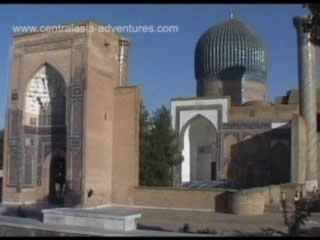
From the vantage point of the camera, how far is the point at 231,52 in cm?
2789

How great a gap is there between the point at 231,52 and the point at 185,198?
15.6 meters

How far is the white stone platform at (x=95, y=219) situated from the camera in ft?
21.0

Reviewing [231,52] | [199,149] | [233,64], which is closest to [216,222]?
[199,149]

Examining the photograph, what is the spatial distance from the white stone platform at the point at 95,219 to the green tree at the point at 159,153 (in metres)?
10.3

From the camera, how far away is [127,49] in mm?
16922

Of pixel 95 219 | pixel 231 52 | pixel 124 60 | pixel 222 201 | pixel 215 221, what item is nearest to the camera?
pixel 95 219

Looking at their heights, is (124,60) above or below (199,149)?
above

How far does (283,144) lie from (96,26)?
1063 cm

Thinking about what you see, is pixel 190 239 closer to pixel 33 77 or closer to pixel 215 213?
pixel 215 213

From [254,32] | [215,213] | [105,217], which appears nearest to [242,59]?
[254,32]

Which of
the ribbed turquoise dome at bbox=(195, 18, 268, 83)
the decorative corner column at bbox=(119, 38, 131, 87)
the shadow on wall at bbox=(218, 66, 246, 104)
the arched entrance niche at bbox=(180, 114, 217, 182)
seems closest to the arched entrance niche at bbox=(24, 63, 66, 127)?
the decorative corner column at bbox=(119, 38, 131, 87)

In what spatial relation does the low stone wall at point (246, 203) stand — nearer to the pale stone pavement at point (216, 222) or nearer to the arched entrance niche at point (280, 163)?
the pale stone pavement at point (216, 222)

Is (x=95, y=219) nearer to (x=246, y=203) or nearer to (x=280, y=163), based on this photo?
(x=246, y=203)

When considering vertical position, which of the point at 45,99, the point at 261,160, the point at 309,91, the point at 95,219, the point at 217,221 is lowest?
the point at 217,221
